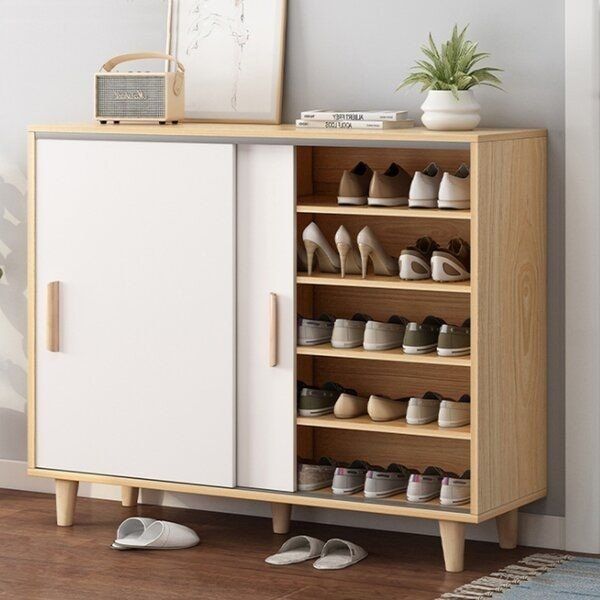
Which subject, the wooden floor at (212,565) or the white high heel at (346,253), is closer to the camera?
the wooden floor at (212,565)

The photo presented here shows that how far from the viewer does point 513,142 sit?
365 cm

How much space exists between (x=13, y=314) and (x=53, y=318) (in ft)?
1.97

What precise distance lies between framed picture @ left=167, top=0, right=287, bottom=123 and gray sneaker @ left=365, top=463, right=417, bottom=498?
103cm

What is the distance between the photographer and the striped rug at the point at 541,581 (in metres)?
3.47

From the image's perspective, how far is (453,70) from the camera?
3713 mm

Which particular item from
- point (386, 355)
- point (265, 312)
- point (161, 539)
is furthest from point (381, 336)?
point (161, 539)

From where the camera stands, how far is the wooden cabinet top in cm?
355

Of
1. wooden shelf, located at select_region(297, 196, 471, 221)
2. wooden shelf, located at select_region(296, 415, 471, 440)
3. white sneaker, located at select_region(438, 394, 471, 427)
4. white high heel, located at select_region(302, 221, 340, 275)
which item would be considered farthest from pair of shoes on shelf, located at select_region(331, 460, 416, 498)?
wooden shelf, located at select_region(297, 196, 471, 221)

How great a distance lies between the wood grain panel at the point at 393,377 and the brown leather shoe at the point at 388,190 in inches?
19.7

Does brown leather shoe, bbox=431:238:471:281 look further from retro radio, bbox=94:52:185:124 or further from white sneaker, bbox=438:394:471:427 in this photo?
retro radio, bbox=94:52:185:124

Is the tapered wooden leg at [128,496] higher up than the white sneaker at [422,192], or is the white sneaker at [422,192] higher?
the white sneaker at [422,192]

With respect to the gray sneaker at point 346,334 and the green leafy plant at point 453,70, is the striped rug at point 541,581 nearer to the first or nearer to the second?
the gray sneaker at point 346,334

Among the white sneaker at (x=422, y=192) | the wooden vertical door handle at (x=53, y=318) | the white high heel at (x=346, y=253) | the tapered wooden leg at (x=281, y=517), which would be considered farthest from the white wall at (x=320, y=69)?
the tapered wooden leg at (x=281, y=517)

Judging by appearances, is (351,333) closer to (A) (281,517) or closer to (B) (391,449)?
(B) (391,449)
